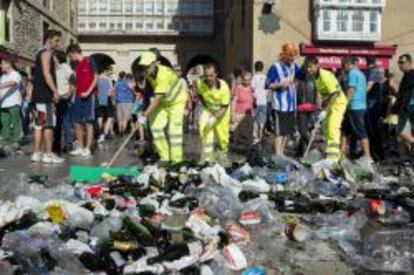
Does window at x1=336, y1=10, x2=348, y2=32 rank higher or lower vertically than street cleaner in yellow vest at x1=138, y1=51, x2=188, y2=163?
higher

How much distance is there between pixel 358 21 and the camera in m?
28.0

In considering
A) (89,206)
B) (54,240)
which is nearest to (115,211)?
(89,206)

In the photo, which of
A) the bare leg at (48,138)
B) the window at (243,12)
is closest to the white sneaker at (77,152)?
the bare leg at (48,138)

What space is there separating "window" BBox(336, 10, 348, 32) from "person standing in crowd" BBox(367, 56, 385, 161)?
14.3m

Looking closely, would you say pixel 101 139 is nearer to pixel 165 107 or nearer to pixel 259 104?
pixel 259 104

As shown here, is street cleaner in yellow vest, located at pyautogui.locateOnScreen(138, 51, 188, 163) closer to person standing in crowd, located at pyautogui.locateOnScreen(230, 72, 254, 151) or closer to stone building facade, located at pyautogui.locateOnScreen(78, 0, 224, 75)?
person standing in crowd, located at pyautogui.locateOnScreen(230, 72, 254, 151)

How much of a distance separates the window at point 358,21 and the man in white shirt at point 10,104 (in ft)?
53.8

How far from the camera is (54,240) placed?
222 inches

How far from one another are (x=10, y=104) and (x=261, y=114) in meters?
4.99

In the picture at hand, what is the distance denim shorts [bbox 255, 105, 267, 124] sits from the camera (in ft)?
52.9

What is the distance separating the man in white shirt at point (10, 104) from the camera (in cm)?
1397

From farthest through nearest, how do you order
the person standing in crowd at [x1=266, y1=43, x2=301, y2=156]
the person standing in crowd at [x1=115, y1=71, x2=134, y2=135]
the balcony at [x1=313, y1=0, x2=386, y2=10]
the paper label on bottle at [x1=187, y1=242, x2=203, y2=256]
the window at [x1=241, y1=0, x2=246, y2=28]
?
1. the window at [x1=241, y1=0, x2=246, y2=28]
2. the balcony at [x1=313, y1=0, x2=386, y2=10]
3. the person standing in crowd at [x1=115, y1=71, x2=134, y2=135]
4. the person standing in crowd at [x1=266, y1=43, x2=301, y2=156]
5. the paper label on bottle at [x1=187, y1=242, x2=203, y2=256]

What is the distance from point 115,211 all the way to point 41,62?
17.1ft

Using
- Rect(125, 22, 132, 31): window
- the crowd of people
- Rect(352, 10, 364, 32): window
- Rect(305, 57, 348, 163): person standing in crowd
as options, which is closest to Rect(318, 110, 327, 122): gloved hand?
the crowd of people
